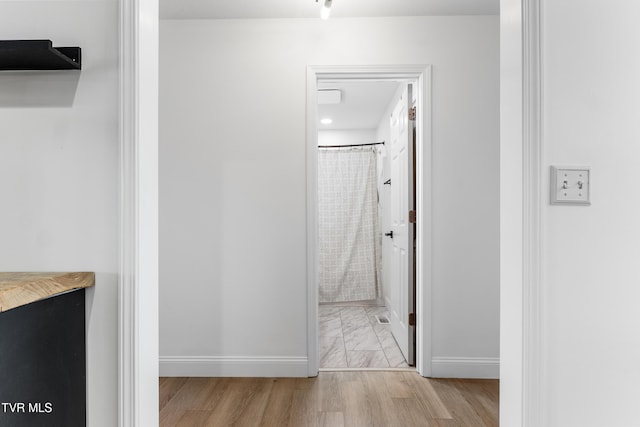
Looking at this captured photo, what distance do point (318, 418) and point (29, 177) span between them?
1.81 m

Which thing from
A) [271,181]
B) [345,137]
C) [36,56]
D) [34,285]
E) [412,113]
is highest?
[345,137]

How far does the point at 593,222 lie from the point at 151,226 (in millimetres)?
1226

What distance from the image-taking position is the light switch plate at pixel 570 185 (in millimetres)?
1137

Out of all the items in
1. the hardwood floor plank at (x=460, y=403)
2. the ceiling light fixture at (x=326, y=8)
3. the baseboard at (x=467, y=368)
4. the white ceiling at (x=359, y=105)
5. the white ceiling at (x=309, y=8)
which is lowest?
the hardwood floor plank at (x=460, y=403)

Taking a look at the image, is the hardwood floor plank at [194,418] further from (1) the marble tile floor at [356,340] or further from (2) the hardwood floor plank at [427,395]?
(2) the hardwood floor plank at [427,395]

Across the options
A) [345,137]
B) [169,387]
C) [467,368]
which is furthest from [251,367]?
[345,137]

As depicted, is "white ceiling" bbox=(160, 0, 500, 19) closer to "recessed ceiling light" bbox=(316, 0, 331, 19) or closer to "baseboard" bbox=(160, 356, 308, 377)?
"recessed ceiling light" bbox=(316, 0, 331, 19)

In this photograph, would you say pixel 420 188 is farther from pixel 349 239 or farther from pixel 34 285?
pixel 349 239

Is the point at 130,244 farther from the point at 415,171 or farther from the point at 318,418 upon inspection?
the point at 415,171

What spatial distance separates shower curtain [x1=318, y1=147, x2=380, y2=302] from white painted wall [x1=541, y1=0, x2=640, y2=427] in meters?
4.44

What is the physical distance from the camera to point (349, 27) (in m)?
2.83

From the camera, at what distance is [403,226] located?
328 centimetres

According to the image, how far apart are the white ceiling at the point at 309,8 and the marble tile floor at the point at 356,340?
246 cm

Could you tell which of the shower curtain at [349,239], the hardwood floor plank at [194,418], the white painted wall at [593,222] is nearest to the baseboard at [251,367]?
the hardwood floor plank at [194,418]
